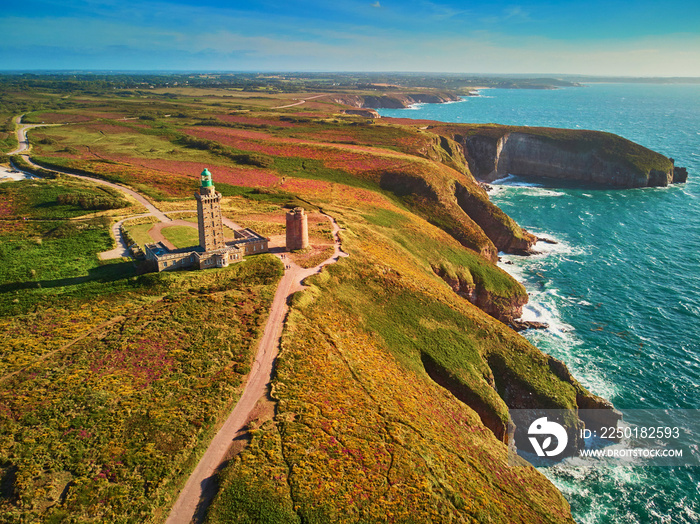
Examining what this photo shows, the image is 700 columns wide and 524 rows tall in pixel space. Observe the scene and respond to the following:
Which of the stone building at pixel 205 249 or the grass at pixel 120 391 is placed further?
the stone building at pixel 205 249

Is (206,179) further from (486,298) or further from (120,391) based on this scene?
(486,298)

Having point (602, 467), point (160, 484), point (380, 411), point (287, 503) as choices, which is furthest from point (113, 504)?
point (602, 467)

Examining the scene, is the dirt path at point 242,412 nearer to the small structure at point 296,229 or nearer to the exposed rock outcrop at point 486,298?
the small structure at point 296,229

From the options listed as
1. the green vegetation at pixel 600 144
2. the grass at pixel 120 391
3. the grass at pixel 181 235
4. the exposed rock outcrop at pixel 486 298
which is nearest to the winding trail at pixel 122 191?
the grass at pixel 181 235

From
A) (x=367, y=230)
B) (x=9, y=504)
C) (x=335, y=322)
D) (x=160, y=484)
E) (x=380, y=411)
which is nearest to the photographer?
(x=9, y=504)

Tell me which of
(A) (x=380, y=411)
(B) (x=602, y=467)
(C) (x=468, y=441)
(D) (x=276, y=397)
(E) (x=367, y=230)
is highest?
(E) (x=367, y=230)

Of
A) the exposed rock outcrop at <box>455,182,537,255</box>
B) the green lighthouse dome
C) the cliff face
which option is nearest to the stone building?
the green lighthouse dome

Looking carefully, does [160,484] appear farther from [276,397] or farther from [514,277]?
[514,277]
